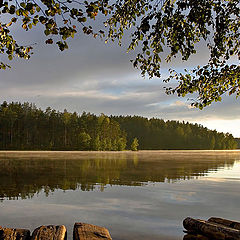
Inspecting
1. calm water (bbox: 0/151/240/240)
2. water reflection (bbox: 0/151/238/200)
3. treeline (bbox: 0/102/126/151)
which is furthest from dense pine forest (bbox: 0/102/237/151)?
calm water (bbox: 0/151/240/240)

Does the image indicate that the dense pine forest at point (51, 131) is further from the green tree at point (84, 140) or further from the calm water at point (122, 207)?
the calm water at point (122, 207)

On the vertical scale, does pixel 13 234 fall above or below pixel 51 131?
below

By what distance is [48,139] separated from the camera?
12412cm

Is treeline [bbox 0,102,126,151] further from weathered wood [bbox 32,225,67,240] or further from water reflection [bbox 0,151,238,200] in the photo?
weathered wood [bbox 32,225,67,240]

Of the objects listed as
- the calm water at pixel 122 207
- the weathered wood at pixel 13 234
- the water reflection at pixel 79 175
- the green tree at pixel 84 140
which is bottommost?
the calm water at pixel 122 207

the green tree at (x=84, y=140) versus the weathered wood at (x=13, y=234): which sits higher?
the green tree at (x=84, y=140)

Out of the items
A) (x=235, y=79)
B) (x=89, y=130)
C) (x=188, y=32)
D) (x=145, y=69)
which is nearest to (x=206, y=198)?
(x=235, y=79)

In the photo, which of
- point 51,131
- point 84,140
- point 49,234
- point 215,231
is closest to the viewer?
point 49,234

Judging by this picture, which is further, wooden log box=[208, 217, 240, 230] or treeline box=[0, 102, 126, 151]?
treeline box=[0, 102, 126, 151]

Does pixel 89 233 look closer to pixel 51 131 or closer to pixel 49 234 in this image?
pixel 49 234

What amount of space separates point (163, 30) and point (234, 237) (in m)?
5.11

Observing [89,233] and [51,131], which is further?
[51,131]

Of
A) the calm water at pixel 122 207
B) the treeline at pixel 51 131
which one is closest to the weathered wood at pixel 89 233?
the calm water at pixel 122 207

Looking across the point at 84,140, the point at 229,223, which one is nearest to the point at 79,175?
the point at 229,223
